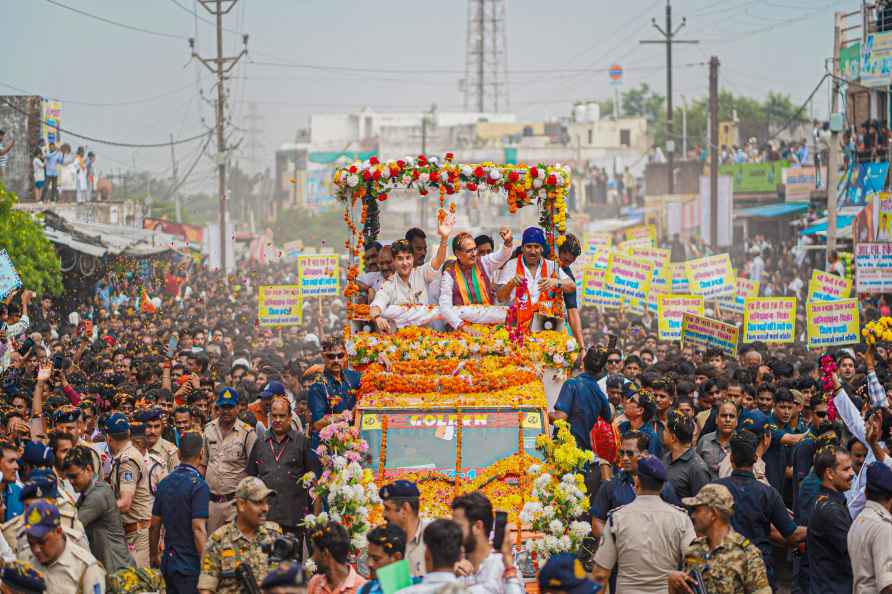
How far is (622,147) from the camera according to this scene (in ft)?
344

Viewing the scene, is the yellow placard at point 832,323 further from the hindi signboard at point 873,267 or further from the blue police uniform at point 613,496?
the blue police uniform at point 613,496

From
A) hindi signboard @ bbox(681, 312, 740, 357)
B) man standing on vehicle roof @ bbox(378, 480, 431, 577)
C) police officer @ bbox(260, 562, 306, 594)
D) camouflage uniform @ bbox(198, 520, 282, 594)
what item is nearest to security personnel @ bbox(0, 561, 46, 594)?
camouflage uniform @ bbox(198, 520, 282, 594)

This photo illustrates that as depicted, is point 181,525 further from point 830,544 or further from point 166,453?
point 830,544

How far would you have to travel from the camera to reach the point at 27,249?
30156mm

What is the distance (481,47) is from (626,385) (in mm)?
127413

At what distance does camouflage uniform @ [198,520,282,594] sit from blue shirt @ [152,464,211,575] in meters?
1.66

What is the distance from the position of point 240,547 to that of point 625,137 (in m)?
99.1

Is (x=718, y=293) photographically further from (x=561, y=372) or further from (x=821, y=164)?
(x=821, y=164)

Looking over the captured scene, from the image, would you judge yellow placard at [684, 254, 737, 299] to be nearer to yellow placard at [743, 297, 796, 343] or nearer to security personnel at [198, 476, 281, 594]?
yellow placard at [743, 297, 796, 343]

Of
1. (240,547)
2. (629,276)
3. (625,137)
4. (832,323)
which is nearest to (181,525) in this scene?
(240,547)

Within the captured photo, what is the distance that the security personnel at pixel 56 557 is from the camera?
311 inches

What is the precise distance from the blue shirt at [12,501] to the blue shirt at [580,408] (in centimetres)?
506

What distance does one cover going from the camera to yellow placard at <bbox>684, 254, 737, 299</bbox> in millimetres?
27812

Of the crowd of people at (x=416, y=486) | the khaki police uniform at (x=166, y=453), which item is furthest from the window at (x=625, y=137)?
the khaki police uniform at (x=166, y=453)
